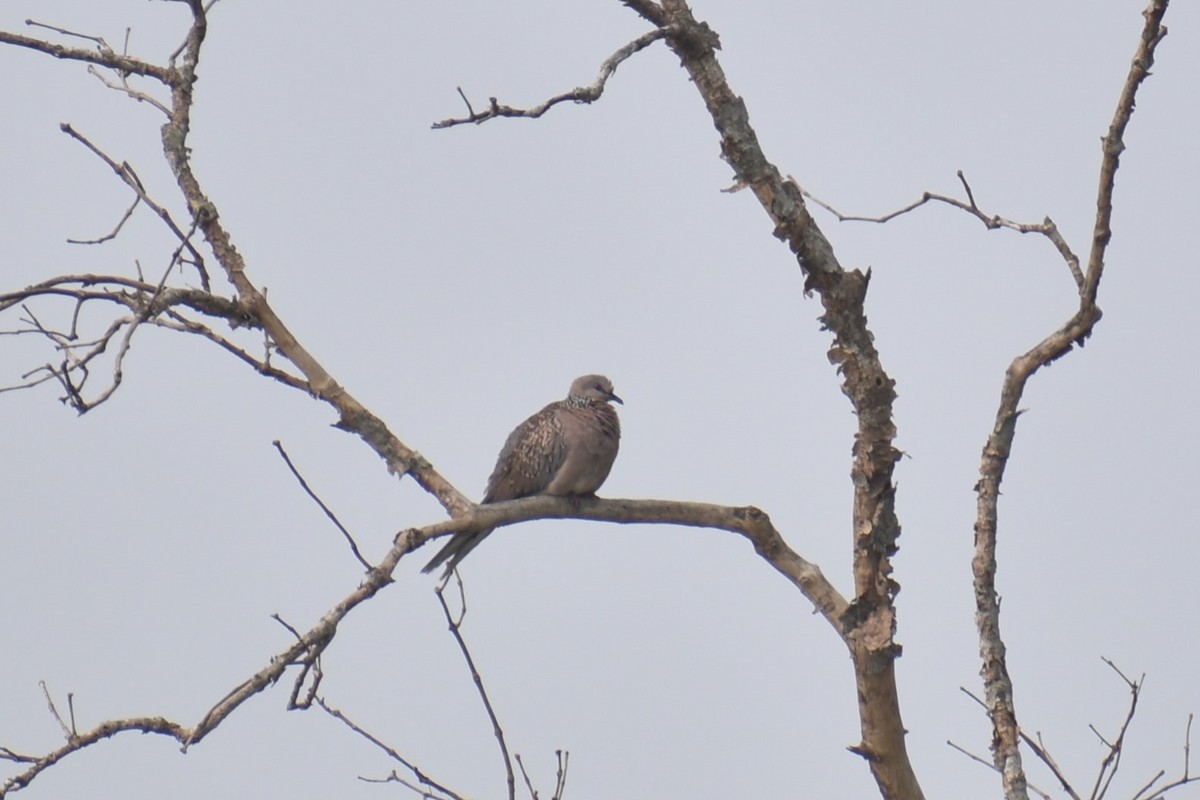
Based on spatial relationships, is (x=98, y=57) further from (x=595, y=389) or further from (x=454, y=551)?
(x=595, y=389)

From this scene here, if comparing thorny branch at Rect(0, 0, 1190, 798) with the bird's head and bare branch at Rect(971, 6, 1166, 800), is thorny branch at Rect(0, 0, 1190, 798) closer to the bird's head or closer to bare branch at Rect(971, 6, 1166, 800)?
bare branch at Rect(971, 6, 1166, 800)

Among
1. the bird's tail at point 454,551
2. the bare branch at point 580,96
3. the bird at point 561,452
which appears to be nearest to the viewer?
the bare branch at point 580,96

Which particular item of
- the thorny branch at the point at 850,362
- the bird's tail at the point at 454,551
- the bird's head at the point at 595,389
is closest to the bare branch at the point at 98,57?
the thorny branch at the point at 850,362

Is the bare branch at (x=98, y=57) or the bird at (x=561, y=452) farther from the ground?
the bird at (x=561, y=452)

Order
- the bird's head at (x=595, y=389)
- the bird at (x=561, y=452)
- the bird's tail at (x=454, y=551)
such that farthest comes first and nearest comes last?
the bird's head at (x=595, y=389)
the bird at (x=561, y=452)
the bird's tail at (x=454, y=551)

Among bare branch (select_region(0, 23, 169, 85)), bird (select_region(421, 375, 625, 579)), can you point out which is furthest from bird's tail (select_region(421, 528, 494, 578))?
bare branch (select_region(0, 23, 169, 85))

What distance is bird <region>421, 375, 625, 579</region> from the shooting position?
273 inches

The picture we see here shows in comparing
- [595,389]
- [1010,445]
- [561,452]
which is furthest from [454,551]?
[1010,445]

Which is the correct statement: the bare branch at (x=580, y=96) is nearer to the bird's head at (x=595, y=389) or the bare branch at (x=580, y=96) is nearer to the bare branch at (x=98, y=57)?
the bare branch at (x=98, y=57)

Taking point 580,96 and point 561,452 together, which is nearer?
point 580,96

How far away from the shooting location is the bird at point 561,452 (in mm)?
6938

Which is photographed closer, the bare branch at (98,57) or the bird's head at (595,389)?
the bare branch at (98,57)

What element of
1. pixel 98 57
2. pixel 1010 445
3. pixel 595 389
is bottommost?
pixel 1010 445

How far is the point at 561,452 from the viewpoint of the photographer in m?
7.07
